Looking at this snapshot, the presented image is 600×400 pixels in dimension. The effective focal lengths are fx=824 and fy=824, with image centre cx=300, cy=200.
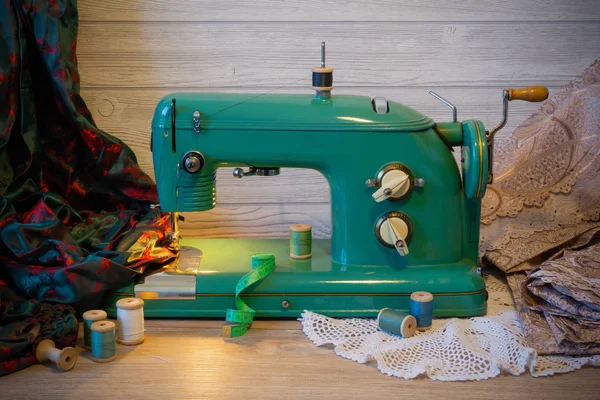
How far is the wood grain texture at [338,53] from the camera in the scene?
1900 millimetres

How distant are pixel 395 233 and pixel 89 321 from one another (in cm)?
57

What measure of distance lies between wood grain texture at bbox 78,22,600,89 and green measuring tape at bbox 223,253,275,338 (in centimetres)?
53

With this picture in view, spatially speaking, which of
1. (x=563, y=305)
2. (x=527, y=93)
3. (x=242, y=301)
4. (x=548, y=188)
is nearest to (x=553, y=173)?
(x=548, y=188)

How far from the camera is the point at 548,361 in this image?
4.51 feet

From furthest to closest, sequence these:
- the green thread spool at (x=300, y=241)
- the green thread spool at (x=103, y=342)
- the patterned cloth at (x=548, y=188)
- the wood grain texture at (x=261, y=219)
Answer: the wood grain texture at (x=261, y=219) < the patterned cloth at (x=548, y=188) < the green thread spool at (x=300, y=241) < the green thread spool at (x=103, y=342)

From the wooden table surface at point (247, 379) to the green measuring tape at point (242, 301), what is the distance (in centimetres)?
3

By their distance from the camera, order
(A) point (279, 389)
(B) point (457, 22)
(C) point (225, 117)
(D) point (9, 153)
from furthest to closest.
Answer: (B) point (457, 22) → (D) point (9, 153) → (C) point (225, 117) → (A) point (279, 389)

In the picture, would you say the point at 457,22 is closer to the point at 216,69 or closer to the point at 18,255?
the point at 216,69

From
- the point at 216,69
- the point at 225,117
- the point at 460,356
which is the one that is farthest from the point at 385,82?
the point at 460,356

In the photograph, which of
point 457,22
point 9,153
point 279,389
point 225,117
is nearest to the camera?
point 279,389

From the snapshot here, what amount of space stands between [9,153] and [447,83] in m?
0.99

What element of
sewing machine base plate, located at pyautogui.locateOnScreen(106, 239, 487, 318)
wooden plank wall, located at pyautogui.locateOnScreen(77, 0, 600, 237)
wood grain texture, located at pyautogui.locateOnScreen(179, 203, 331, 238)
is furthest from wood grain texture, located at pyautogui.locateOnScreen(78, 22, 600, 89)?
sewing machine base plate, located at pyautogui.locateOnScreen(106, 239, 487, 318)

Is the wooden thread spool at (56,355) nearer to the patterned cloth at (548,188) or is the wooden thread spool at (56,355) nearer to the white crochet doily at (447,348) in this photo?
the white crochet doily at (447,348)

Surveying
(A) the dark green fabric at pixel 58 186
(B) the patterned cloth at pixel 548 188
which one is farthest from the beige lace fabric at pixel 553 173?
(A) the dark green fabric at pixel 58 186
